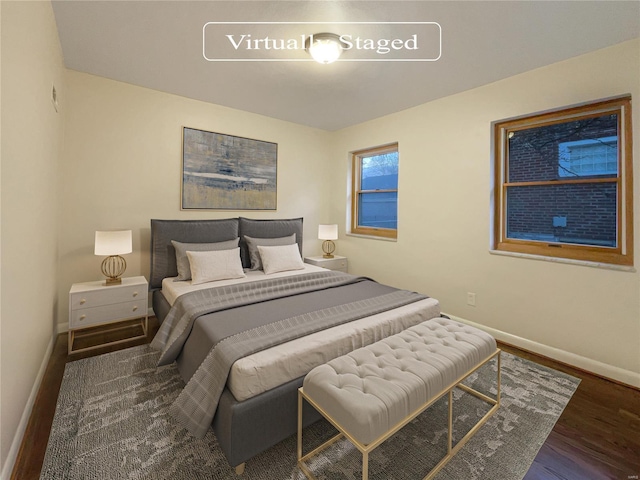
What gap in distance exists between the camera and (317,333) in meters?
1.74

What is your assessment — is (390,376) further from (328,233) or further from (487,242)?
(328,233)

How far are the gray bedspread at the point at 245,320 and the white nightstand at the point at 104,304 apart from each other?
0.65 metres

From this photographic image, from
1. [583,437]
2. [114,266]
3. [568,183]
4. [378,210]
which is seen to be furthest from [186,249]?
[568,183]

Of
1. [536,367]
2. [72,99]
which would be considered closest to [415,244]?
[536,367]

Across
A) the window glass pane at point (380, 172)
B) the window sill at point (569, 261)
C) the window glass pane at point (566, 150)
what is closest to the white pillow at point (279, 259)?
the window glass pane at point (380, 172)

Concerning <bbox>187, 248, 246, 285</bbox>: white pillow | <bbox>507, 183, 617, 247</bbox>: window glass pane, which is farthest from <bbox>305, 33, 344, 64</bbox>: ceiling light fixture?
<bbox>507, 183, 617, 247</bbox>: window glass pane

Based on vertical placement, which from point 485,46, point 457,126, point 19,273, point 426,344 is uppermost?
point 485,46

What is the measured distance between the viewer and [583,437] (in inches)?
63.2

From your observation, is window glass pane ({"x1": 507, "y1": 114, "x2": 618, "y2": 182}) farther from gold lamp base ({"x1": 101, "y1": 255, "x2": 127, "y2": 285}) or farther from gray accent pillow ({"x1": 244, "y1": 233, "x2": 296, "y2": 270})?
gold lamp base ({"x1": 101, "y1": 255, "x2": 127, "y2": 285})

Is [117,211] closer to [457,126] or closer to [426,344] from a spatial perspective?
[426,344]

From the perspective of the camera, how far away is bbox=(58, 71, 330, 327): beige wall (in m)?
2.78

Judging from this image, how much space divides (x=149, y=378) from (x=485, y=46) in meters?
3.58

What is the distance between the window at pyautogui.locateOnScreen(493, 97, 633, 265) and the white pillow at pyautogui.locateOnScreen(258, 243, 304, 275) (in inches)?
84.9

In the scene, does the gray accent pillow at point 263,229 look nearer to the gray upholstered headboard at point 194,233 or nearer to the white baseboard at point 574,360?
the gray upholstered headboard at point 194,233
